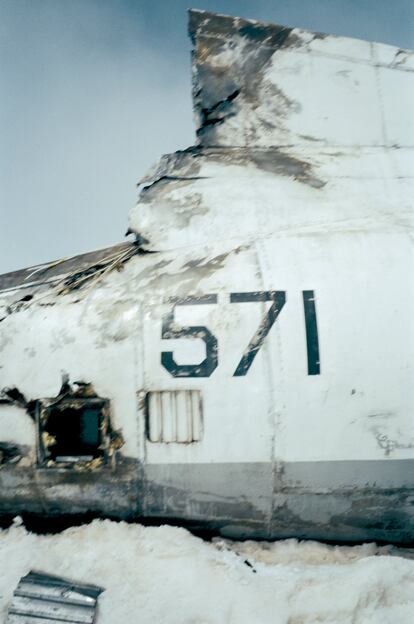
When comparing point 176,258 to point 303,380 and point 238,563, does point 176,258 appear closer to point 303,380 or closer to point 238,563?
point 303,380

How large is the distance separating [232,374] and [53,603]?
2.06 m

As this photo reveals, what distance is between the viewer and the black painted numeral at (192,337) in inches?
132

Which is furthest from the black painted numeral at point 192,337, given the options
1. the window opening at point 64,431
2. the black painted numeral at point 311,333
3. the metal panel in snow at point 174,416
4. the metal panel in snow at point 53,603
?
the metal panel in snow at point 53,603

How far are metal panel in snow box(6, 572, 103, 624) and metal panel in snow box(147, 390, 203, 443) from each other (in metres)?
1.15

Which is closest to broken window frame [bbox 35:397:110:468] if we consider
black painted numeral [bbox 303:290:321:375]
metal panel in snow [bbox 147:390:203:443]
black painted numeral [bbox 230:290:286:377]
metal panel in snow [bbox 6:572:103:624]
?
metal panel in snow [bbox 147:390:203:443]

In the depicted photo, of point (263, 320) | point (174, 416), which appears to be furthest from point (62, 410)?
point (263, 320)

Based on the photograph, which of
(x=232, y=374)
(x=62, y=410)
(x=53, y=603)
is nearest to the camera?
(x=53, y=603)

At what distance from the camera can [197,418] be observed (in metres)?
3.33

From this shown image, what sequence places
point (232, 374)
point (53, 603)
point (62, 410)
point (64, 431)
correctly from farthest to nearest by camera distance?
point (64, 431), point (62, 410), point (232, 374), point (53, 603)

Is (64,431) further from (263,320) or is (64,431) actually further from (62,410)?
(263,320)

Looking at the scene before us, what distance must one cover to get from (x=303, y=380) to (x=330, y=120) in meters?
2.77

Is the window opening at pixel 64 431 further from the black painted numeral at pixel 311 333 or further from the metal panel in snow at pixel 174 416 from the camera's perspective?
the black painted numeral at pixel 311 333

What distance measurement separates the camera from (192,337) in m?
3.42

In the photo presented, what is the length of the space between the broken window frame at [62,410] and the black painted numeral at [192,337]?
2.04 feet
